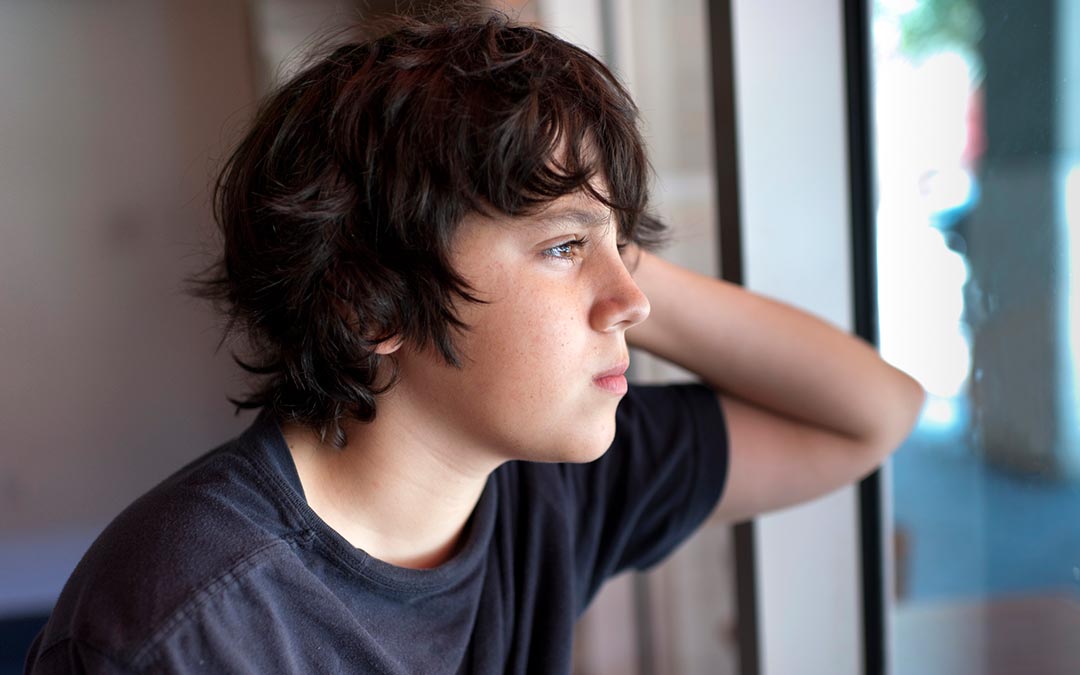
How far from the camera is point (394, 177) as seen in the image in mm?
736

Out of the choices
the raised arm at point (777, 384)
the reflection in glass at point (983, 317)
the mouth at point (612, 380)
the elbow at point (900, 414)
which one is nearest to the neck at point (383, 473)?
the mouth at point (612, 380)

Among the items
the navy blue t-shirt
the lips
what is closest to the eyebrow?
the lips

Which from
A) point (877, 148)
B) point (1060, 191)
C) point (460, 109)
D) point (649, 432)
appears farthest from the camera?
point (877, 148)

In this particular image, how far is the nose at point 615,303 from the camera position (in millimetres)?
765

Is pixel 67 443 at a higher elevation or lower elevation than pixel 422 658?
higher

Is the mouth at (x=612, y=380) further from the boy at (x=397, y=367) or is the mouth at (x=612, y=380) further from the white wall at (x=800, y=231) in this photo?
the white wall at (x=800, y=231)

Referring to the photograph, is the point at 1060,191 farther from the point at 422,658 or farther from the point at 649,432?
the point at 422,658

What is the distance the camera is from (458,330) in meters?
0.77

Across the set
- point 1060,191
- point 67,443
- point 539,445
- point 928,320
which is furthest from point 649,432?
point 67,443

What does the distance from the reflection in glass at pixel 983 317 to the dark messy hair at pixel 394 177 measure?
42cm

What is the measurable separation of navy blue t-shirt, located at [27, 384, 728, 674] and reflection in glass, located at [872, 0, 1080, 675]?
1.00 ft

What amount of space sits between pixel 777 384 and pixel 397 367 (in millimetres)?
436

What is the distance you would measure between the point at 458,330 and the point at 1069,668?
2.47 ft

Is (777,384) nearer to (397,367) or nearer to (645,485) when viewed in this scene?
(645,485)
